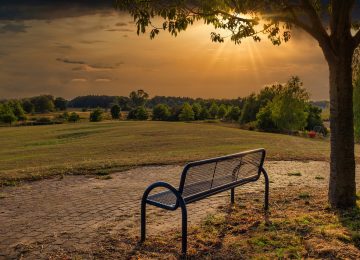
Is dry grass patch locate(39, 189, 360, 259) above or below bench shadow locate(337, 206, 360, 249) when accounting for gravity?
below

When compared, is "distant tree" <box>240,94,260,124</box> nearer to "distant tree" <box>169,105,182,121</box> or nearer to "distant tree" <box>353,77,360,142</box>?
"distant tree" <box>169,105,182,121</box>

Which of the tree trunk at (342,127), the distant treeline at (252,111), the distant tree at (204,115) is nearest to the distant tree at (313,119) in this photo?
the distant treeline at (252,111)

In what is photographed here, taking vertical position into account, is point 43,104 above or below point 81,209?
above

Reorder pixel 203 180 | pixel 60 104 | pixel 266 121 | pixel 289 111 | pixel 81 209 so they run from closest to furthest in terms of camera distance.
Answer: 1. pixel 203 180
2. pixel 81 209
3. pixel 289 111
4. pixel 266 121
5. pixel 60 104

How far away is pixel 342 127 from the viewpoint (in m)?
7.30

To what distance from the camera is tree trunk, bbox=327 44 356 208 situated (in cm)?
730

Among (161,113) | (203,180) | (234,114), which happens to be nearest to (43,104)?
(161,113)

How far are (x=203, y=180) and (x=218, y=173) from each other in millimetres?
447

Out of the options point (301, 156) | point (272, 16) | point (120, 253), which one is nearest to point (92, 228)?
point (120, 253)

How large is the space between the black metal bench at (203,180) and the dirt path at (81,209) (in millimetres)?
712

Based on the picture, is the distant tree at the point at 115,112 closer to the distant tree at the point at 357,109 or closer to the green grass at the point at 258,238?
the distant tree at the point at 357,109

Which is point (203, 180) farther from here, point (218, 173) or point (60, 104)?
point (60, 104)

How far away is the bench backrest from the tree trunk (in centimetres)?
139

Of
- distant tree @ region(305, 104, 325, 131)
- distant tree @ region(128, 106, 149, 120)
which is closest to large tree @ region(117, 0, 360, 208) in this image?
distant tree @ region(305, 104, 325, 131)
